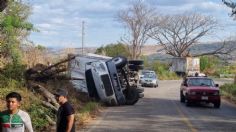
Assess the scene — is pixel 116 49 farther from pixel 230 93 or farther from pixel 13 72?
Result: pixel 13 72

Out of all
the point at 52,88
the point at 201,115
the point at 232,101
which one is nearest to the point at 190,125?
the point at 201,115

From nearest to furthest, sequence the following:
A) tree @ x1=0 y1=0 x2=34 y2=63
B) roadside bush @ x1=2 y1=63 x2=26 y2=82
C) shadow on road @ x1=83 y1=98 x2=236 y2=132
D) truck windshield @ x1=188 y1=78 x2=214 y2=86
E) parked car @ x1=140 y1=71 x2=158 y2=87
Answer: shadow on road @ x1=83 y1=98 x2=236 y2=132
roadside bush @ x1=2 y1=63 x2=26 y2=82
tree @ x1=0 y1=0 x2=34 y2=63
truck windshield @ x1=188 y1=78 x2=214 y2=86
parked car @ x1=140 y1=71 x2=158 y2=87

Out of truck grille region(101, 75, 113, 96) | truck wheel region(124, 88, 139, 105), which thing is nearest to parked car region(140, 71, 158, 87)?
truck wheel region(124, 88, 139, 105)

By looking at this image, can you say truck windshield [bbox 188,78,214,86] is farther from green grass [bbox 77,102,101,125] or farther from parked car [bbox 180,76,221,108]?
green grass [bbox 77,102,101,125]

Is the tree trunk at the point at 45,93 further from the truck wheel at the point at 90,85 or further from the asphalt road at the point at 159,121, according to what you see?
the truck wheel at the point at 90,85

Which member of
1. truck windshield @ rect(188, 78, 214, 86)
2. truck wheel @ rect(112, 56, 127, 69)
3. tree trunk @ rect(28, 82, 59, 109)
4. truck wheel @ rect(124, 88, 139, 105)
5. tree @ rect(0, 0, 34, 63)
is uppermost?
tree @ rect(0, 0, 34, 63)

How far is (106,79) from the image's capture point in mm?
28703

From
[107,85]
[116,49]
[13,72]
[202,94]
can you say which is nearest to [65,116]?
[13,72]

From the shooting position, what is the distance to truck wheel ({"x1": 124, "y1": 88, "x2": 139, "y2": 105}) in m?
30.1

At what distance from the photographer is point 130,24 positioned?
8894cm

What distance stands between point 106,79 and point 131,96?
2.40 meters

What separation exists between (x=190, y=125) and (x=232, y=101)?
17853 millimetres

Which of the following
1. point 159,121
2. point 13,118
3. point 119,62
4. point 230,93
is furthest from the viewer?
point 230,93

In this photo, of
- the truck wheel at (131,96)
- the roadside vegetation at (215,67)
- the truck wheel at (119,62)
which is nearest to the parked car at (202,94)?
the truck wheel at (131,96)
